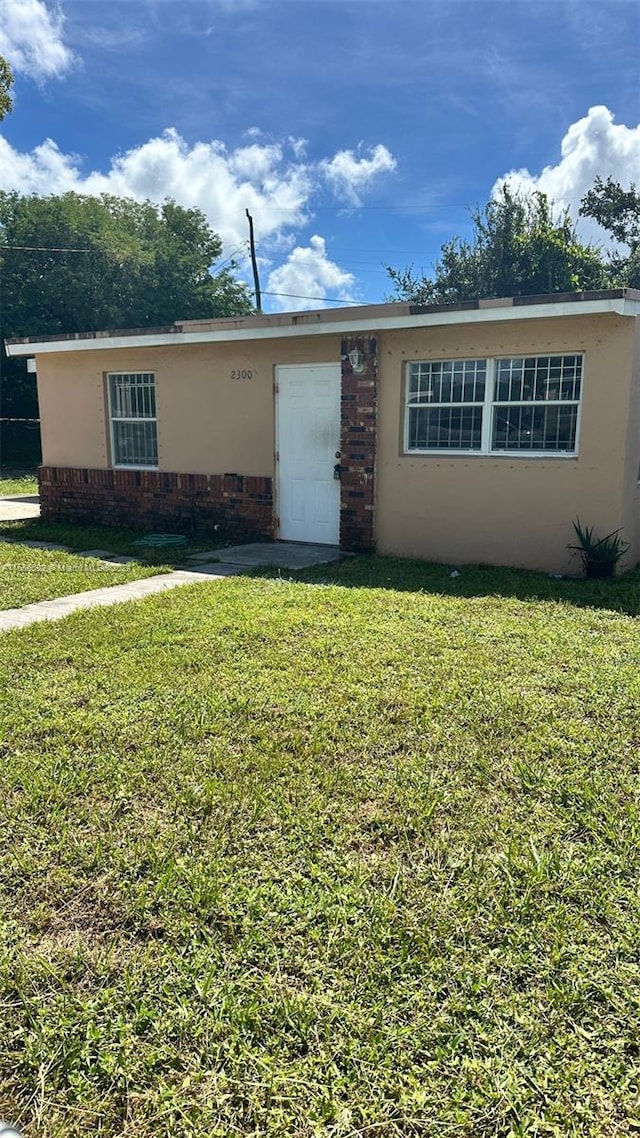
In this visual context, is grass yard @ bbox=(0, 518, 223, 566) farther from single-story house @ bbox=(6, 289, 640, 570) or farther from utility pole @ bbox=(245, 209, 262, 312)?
utility pole @ bbox=(245, 209, 262, 312)

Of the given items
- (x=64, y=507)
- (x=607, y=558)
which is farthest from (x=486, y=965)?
(x=64, y=507)

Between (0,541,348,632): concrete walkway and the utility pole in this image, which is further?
the utility pole

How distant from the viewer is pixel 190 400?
34.7ft

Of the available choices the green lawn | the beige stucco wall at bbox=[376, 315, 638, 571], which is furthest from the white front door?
the green lawn

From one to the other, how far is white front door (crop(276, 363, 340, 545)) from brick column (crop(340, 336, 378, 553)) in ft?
0.73

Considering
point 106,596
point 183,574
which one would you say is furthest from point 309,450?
point 106,596

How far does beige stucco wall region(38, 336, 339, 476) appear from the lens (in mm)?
9820

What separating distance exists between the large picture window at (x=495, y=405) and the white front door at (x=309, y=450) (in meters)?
1.12

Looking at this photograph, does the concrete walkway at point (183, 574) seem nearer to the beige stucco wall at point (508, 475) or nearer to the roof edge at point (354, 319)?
the beige stucco wall at point (508, 475)

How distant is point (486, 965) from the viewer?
2.16 m

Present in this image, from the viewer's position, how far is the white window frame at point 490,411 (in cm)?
763

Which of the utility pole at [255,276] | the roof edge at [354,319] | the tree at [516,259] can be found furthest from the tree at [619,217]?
the roof edge at [354,319]

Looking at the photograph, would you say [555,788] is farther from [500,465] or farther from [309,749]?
[500,465]

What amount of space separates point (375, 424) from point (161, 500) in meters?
3.86
